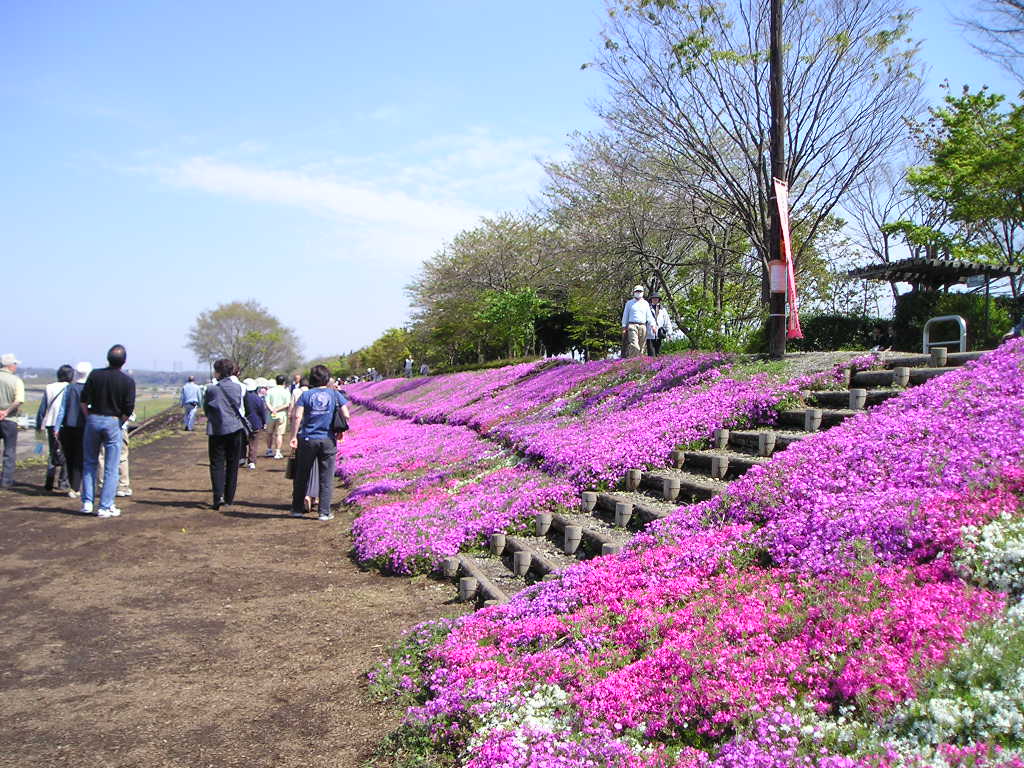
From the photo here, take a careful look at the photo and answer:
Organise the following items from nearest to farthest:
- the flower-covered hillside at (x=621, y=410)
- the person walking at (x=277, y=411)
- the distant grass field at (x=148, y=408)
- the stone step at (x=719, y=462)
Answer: the stone step at (x=719, y=462) → the flower-covered hillside at (x=621, y=410) → the person walking at (x=277, y=411) → the distant grass field at (x=148, y=408)

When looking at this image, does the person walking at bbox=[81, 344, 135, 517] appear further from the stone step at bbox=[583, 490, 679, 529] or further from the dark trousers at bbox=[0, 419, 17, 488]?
the stone step at bbox=[583, 490, 679, 529]

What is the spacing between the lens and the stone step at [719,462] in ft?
24.3

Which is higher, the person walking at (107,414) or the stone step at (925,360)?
the stone step at (925,360)

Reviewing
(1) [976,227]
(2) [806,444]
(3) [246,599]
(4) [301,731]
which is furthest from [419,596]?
(1) [976,227]

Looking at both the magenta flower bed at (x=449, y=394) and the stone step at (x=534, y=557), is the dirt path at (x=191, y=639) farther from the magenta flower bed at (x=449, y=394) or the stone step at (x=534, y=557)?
the magenta flower bed at (x=449, y=394)

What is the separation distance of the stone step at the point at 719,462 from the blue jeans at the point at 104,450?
7.58 meters

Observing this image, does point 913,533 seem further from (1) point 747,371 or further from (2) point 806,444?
(1) point 747,371

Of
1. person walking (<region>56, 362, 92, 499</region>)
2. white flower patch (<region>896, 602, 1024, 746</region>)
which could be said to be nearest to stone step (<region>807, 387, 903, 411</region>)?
white flower patch (<region>896, 602, 1024, 746</region>)

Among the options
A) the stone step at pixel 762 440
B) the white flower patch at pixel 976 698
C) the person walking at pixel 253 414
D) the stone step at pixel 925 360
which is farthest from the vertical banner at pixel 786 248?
the person walking at pixel 253 414

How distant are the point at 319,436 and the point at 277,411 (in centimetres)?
767

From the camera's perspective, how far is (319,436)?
10.3 metres

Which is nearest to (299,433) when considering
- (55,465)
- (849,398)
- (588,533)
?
(588,533)

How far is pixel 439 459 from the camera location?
13.5 m

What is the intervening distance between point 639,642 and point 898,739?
158 centimetres
